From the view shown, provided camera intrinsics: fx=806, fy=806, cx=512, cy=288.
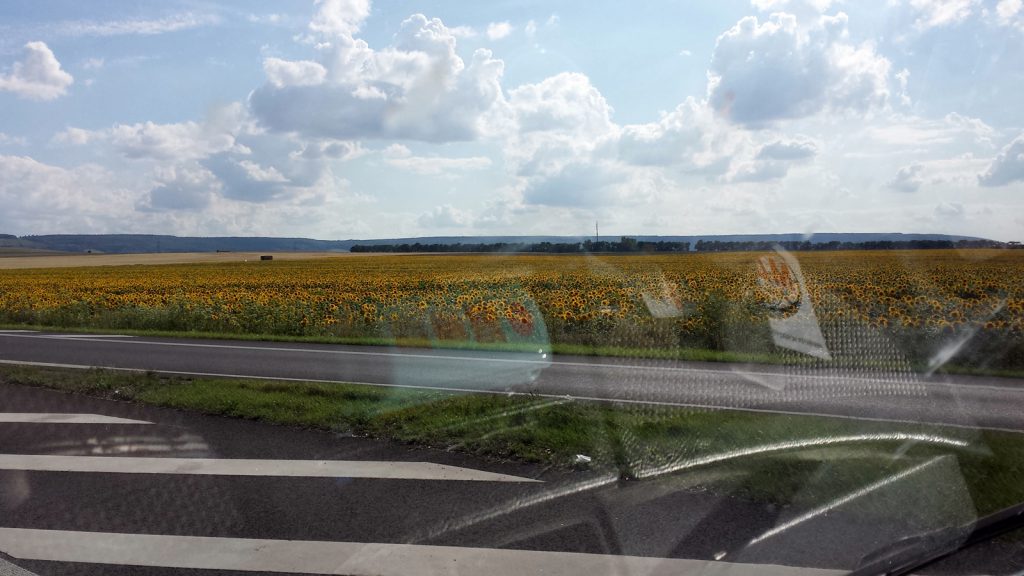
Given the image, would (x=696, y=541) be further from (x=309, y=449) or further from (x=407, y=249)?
(x=407, y=249)

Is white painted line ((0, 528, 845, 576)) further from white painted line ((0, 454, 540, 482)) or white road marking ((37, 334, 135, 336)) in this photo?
white road marking ((37, 334, 135, 336))

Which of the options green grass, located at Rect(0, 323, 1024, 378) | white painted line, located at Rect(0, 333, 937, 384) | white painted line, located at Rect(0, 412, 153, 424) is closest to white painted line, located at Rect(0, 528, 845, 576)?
white painted line, located at Rect(0, 412, 153, 424)

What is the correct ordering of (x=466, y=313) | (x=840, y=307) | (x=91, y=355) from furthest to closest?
1. (x=466, y=313)
2. (x=840, y=307)
3. (x=91, y=355)

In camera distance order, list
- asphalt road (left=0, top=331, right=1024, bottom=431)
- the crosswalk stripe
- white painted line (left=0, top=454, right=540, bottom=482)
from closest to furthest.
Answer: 1. white painted line (left=0, top=454, right=540, bottom=482)
2. asphalt road (left=0, top=331, right=1024, bottom=431)
3. the crosswalk stripe

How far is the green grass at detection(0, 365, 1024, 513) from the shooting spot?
18.6ft

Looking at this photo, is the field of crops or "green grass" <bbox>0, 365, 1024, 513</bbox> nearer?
"green grass" <bbox>0, 365, 1024, 513</bbox>

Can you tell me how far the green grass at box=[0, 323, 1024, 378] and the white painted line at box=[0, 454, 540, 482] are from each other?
7.81 meters

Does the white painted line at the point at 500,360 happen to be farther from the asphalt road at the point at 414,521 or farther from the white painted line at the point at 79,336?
the asphalt road at the point at 414,521

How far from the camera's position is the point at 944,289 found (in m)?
19.9

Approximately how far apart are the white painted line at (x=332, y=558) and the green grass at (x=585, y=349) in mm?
9119

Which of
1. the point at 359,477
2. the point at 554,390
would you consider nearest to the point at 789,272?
the point at 554,390

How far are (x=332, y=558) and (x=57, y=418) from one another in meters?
5.51

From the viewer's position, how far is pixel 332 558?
4.59m

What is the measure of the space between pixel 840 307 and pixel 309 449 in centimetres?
1199
